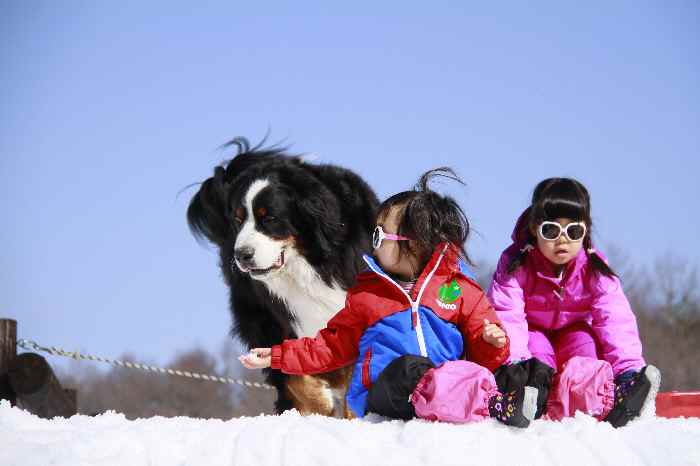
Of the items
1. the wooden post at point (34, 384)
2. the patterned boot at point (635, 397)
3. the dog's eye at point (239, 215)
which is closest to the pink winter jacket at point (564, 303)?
the patterned boot at point (635, 397)

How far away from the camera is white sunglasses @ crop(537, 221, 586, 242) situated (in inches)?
147

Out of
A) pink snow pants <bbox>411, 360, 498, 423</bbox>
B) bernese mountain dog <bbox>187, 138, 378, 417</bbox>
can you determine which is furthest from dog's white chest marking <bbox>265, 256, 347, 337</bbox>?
pink snow pants <bbox>411, 360, 498, 423</bbox>

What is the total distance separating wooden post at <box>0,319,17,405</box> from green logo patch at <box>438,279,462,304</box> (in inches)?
146

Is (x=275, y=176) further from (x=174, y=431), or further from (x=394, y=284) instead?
(x=174, y=431)

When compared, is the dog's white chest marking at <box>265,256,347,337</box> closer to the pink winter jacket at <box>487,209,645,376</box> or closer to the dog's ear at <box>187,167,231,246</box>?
the dog's ear at <box>187,167,231,246</box>

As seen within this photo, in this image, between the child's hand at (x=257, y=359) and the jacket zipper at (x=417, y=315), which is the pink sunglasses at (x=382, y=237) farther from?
the child's hand at (x=257, y=359)

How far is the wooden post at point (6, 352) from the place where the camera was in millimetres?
5906

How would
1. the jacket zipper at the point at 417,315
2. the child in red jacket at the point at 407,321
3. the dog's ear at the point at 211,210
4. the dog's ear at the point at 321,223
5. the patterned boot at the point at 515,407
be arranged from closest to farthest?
the patterned boot at the point at 515,407 → the child in red jacket at the point at 407,321 → the jacket zipper at the point at 417,315 → the dog's ear at the point at 321,223 → the dog's ear at the point at 211,210

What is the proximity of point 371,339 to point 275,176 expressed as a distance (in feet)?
8.00

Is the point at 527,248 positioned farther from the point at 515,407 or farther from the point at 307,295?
the point at 307,295

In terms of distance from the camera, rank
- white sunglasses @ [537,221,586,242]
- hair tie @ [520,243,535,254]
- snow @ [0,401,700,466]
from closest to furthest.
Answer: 1. snow @ [0,401,700,466]
2. white sunglasses @ [537,221,586,242]
3. hair tie @ [520,243,535,254]

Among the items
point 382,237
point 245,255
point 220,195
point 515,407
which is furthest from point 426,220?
point 220,195

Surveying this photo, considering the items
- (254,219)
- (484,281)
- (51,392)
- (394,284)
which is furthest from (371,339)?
(484,281)

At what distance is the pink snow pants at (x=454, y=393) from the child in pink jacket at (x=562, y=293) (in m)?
0.51
